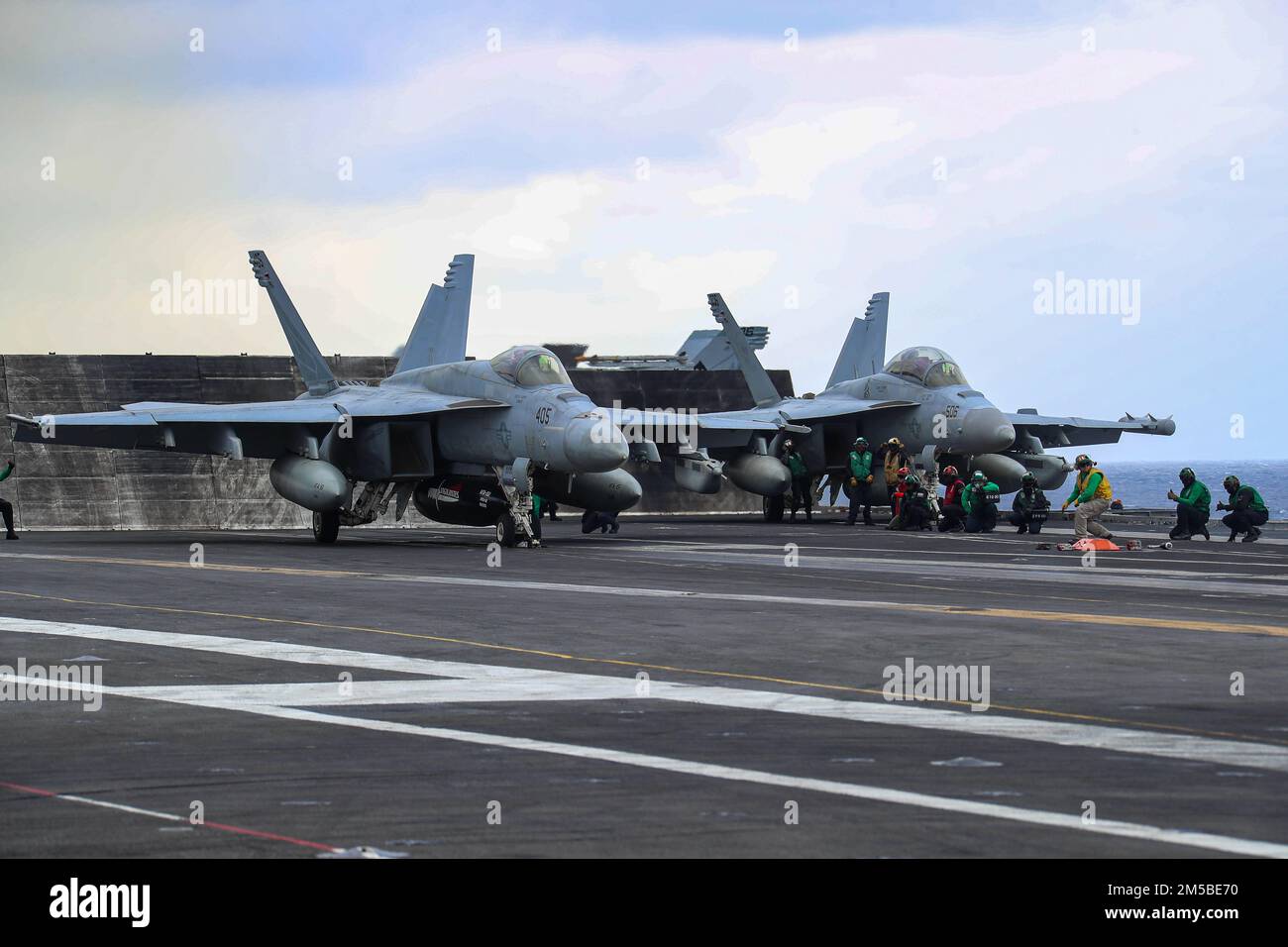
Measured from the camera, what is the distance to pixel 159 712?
10.2 metres

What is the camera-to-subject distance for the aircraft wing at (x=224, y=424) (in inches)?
1201

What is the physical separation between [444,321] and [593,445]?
338 inches

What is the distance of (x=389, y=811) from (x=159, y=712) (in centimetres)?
354

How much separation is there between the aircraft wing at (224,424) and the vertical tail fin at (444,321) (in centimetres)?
285

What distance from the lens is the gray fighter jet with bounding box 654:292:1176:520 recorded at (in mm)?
38000

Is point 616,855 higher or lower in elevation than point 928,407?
lower

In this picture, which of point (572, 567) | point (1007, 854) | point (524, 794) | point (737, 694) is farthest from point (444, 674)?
point (572, 567)

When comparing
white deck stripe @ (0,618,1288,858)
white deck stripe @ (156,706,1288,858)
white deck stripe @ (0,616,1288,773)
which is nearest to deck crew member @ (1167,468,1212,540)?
white deck stripe @ (0,616,1288,773)

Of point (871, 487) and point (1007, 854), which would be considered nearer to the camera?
point (1007, 854)

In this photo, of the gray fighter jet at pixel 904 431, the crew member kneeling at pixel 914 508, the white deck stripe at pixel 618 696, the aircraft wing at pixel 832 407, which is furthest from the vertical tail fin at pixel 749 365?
the white deck stripe at pixel 618 696

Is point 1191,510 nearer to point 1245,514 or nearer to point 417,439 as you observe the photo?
point 1245,514

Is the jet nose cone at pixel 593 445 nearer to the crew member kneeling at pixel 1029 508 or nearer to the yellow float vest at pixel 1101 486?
the yellow float vest at pixel 1101 486
